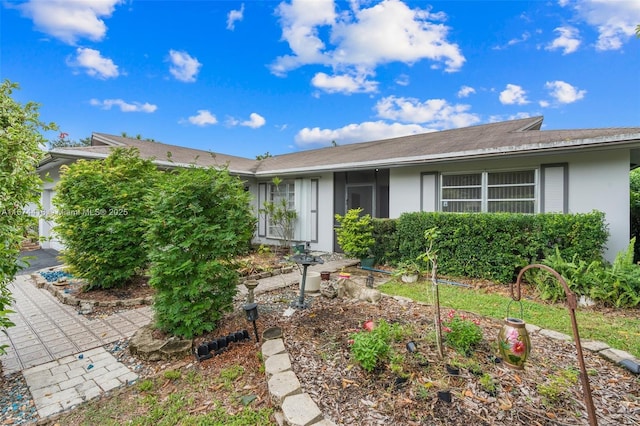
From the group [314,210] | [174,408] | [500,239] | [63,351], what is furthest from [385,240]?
[63,351]

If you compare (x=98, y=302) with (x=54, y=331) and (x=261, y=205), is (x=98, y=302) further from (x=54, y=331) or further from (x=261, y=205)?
(x=261, y=205)

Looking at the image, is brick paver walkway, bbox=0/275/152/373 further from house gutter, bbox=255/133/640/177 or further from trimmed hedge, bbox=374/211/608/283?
house gutter, bbox=255/133/640/177

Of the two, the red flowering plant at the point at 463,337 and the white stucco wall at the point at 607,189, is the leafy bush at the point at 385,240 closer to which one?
the white stucco wall at the point at 607,189

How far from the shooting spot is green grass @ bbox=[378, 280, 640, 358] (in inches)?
134

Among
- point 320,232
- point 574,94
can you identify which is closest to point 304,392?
point 320,232

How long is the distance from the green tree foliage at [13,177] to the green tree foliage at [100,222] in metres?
2.08

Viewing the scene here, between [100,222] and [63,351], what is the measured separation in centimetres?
242

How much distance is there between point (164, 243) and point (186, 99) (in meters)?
13.9

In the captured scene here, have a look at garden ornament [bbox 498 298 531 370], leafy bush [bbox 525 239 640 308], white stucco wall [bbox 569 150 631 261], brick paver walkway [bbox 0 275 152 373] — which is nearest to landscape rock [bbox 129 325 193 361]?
brick paver walkway [bbox 0 275 152 373]

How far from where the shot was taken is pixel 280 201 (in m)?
10.6

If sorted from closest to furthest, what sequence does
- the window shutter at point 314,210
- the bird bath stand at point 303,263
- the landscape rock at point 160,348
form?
→ the landscape rock at point 160,348
the bird bath stand at point 303,263
the window shutter at point 314,210

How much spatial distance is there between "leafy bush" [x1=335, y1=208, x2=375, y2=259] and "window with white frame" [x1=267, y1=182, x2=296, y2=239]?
128 inches

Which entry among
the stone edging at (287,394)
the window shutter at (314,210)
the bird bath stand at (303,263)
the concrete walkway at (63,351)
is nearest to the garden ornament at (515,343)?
the stone edging at (287,394)

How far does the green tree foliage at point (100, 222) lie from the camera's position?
4910mm
